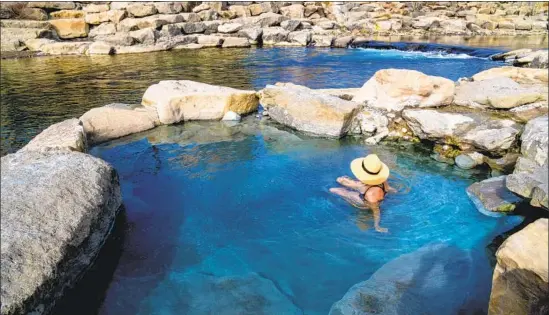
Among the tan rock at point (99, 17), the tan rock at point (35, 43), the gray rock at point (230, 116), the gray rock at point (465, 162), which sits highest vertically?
the tan rock at point (99, 17)

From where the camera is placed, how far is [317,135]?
27.0ft

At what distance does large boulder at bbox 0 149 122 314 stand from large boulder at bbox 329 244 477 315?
2714 millimetres

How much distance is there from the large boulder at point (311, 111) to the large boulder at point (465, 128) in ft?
4.35

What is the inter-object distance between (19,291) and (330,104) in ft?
21.1

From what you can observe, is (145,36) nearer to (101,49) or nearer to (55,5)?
(101,49)

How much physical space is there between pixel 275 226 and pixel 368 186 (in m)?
1.46

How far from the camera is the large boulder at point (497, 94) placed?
6.99m

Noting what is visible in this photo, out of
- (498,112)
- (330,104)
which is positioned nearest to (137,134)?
(330,104)

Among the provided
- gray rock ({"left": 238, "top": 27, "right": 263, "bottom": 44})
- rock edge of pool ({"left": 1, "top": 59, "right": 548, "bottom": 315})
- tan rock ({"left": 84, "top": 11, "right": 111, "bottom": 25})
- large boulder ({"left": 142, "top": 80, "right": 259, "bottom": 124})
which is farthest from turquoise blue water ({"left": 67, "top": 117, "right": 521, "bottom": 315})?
tan rock ({"left": 84, "top": 11, "right": 111, "bottom": 25})

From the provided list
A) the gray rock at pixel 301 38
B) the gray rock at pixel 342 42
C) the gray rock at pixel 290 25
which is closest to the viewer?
the gray rock at pixel 342 42

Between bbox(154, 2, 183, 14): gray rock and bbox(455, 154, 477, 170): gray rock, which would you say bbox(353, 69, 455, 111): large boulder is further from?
bbox(154, 2, 183, 14): gray rock

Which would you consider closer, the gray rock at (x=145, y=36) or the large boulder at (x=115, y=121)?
the large boulder at (x=115, y=121)

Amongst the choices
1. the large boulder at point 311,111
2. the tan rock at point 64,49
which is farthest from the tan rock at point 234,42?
the large boulder at point 311,111

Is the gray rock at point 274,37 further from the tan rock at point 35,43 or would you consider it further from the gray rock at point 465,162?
the gray rock at point 465,162
